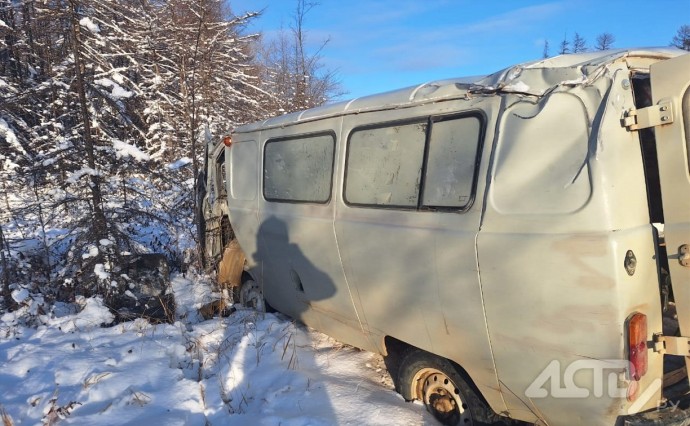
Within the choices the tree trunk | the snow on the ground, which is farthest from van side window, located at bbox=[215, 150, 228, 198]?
the snow on the ground

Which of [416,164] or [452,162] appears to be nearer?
[452,162]

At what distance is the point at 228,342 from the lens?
4688mm

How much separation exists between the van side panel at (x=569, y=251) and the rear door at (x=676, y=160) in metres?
0.10

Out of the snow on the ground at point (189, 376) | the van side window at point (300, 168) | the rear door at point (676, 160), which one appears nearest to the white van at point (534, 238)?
the rear door at point (676, 160)

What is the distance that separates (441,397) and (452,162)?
69.4 inches

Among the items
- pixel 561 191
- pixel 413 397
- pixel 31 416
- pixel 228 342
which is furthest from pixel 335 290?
pixel 31 416

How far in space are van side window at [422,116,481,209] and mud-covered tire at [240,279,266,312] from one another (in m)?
3.18

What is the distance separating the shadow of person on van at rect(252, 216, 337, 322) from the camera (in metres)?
4.20

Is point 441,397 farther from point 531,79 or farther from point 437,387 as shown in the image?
point 531,79

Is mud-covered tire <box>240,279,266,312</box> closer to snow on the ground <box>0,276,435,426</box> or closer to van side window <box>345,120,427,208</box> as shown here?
snow on the ground <box>0,276,435,426</box>

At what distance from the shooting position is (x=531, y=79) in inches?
107

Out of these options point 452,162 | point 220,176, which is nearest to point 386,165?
point 452,162

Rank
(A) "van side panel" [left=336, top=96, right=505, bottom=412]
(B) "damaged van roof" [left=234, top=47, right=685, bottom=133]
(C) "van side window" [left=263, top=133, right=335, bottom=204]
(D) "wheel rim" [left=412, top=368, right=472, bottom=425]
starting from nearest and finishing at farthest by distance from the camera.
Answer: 1. (B) "damaged van roof" [left=234, top=47, right=685, bottom=133]
2. (A) "van side panel" [left=336, top=96, right=505, bottom=412]
3. (D) "wheel rim" [left=412, top=368, right=472, bottom=425]
4. (C) "van side window" [left=263, top=133, right=335, bottom=204]

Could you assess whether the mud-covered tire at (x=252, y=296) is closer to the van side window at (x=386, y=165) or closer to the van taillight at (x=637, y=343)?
the van side window at (x=386, y=165)
